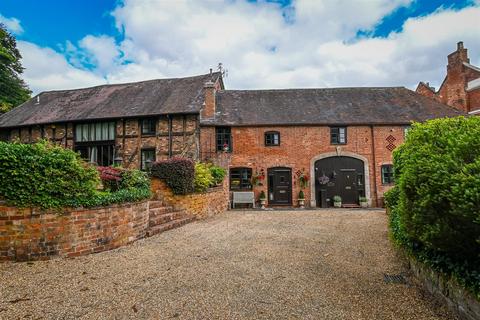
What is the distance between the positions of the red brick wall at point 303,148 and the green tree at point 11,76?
73.4ft

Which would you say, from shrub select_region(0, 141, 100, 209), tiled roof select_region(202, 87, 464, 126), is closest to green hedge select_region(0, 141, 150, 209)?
shrub select_region(0, 141, 100, 209)

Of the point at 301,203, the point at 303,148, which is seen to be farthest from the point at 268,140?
the point at 301,203

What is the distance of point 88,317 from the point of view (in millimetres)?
2980

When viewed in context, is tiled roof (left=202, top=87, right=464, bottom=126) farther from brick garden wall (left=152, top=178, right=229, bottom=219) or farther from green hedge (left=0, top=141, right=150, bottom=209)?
green hedge (left=0, top=141, right=150, bottom=209)

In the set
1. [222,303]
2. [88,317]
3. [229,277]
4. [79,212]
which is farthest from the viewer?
[79,212]

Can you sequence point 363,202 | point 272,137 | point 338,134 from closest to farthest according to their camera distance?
1. point 363,202
2. point 272,137
3. point 338,134

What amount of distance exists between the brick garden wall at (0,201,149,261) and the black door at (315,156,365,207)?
40.6ft

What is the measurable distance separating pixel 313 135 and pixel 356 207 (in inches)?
188

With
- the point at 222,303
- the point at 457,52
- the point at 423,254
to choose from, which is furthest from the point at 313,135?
the point at 457,52

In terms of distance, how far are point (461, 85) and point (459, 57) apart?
241cm

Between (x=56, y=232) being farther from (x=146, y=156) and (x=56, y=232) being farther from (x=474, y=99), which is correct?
(x=474, y=99)

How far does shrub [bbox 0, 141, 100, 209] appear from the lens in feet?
15.3

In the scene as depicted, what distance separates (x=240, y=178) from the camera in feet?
51.7

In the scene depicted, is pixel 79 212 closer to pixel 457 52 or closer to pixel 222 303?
pixel 222 303
